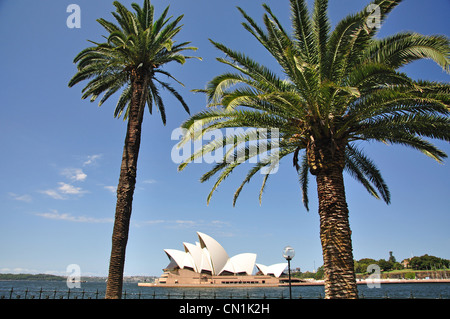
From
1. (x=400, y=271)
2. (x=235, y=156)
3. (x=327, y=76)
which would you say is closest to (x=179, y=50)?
(x=235, y=156)

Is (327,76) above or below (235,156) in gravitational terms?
above

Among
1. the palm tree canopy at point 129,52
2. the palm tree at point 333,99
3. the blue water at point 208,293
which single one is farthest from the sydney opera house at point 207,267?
the palm tree at point 333,99

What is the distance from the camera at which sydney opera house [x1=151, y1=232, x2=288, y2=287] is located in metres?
69.8

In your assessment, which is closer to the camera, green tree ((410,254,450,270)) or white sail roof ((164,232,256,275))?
white sail roof ((164,232,256,275))

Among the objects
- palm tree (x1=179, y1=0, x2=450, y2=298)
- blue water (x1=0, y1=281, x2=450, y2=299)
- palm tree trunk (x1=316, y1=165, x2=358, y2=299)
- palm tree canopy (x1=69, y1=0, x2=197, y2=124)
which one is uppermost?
palm tree canopy (x1=69, y1=0, x2=197, y2=124)

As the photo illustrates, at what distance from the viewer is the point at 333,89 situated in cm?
738

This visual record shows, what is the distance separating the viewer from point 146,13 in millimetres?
12945

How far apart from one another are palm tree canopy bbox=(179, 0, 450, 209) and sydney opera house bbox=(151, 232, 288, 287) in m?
58.5

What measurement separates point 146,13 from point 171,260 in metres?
75.0

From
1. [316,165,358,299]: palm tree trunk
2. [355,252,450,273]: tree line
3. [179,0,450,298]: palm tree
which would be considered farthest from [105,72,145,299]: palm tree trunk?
[355,252,450,273]: tree line

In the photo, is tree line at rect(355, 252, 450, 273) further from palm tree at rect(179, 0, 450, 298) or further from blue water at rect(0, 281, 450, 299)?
palm tree at rect(179, 0, 450, 298)

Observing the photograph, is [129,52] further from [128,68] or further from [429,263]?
[429,263]

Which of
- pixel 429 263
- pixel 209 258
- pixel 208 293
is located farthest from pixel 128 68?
pixel 429 263
